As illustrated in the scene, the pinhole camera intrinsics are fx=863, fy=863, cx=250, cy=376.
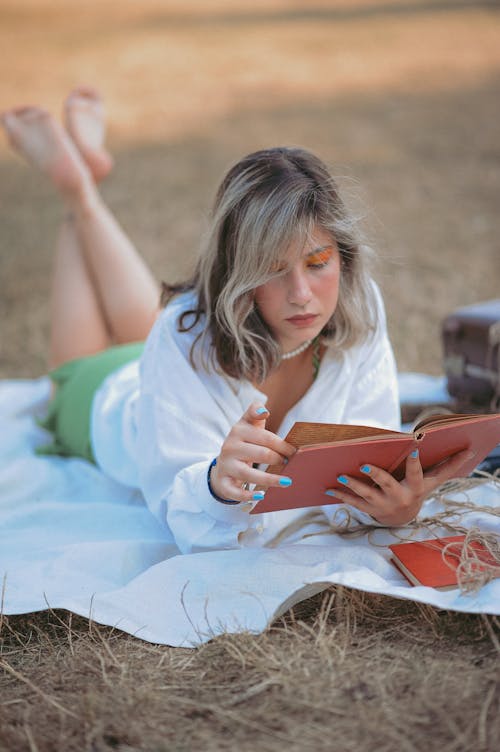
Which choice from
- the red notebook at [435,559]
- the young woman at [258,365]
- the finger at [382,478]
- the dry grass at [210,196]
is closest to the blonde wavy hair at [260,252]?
the young woman at [258,365]

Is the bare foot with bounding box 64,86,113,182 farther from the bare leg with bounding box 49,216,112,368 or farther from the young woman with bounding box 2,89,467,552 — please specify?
the young woman with bounding box 2,89,467,552

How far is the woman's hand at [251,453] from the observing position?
167 centimetres

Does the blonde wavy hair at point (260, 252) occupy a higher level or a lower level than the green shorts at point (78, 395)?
higher

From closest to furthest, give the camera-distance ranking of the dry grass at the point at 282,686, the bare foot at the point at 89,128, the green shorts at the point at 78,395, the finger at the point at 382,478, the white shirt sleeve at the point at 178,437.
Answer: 1. the dry grass at the point at 282,686
2. the finger at the point at 382,478
3. the white shirt sleeve at the point at 178,437
4. the green shorts at the point at 78,395
5. the bare foot at the point at 89,128

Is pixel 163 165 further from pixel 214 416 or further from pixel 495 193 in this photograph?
pixel 214 416

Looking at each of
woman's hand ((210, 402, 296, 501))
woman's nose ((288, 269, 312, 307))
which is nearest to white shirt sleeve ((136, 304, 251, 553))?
woman's hand ((210, 402, 296, 501))

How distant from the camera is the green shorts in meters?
2.95

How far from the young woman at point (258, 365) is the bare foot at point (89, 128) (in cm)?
128

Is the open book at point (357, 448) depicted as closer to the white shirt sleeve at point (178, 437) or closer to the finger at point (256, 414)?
the finger at point (256, 414)

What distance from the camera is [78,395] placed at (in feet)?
9.80

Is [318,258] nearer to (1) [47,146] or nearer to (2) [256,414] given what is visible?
(2) [256,414]

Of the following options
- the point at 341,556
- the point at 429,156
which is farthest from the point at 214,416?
the point at 429,156

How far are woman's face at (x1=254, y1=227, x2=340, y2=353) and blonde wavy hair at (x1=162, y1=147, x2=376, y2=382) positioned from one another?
0.08 feet

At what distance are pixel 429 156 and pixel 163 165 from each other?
2.27m
